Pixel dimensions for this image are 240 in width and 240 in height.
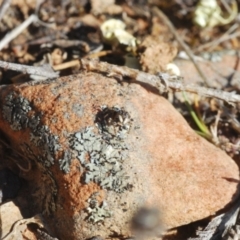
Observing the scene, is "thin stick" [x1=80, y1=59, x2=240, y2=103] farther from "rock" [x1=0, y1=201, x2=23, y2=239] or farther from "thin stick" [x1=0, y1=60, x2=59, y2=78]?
"rock" [x1=0, y1=201, x2=23, y2=239]

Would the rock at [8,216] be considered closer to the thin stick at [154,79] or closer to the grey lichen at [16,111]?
the grey lichen at [16,111]

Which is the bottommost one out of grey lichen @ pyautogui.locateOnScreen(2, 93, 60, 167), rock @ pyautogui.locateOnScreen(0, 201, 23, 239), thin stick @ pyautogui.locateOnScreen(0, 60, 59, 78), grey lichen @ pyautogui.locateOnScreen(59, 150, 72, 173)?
rock @ pyautogui.locateOnScreen(0, 201, 23, 239)

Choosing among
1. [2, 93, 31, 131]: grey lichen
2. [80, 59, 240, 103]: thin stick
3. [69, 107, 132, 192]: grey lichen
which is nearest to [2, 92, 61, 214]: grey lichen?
[2, 93, 31, 131]: grey lichen

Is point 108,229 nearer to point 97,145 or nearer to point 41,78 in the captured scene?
point 97,145

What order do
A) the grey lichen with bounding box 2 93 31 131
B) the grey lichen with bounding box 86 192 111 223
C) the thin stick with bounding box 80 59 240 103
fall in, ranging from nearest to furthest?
1. the grey lichen with bounding box 86 192 111 223
2. the grey lichen with bounding box 2 93 31 131
3. the thin stick with bounding box 80 59 240 103

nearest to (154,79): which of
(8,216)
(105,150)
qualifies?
(105,150)

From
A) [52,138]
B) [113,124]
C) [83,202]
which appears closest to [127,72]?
[113,124]

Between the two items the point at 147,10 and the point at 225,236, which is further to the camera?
the point at 147,10
